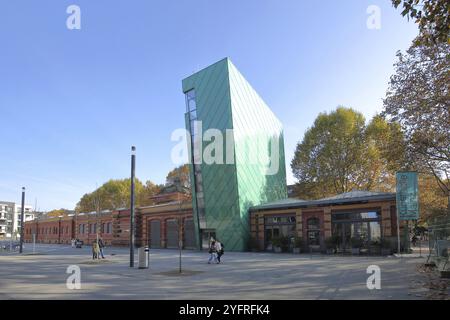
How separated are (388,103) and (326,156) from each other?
79.3 feet

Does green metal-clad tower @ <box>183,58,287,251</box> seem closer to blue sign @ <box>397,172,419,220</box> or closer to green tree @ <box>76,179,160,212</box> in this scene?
blue sign @ <box>397,172,419,220</box>

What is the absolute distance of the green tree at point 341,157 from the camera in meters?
46.0

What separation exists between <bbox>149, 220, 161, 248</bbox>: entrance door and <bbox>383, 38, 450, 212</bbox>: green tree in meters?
31.9

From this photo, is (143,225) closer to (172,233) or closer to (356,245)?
(172,233)

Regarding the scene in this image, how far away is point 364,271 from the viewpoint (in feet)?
59.7

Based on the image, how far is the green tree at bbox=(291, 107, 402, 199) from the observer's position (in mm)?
46000

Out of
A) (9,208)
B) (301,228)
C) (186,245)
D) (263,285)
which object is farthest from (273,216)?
(9,208)

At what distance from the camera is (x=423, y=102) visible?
20.9 metres

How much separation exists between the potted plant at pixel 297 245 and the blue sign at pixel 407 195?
394 inches

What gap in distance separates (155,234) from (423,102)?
3621 centimetres

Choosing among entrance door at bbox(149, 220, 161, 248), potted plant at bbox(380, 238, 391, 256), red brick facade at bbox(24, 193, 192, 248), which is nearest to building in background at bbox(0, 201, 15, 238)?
red brick facade at bbox(24, 193, 192, 248)

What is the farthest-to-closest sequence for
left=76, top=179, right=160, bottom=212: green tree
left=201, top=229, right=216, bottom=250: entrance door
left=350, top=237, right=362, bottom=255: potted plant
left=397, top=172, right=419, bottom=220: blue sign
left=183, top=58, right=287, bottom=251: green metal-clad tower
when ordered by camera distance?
left=76, top=179, right=160, bottom=212: green tree
left=201, top=229, right=216, bottom=250: entrance door
left=183, top=58, right=287, bottom=251: green metal-clad tower
left=350, top=237, right=362, bottom=255: potted plant
left=397, top=172, right=419, bottom=220: blue sign

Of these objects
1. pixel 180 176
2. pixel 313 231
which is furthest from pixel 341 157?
pixel 180 176

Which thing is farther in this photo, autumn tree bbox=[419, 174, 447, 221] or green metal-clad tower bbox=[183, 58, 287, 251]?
autumn tree bbox=[419, 174, 447, 221]
